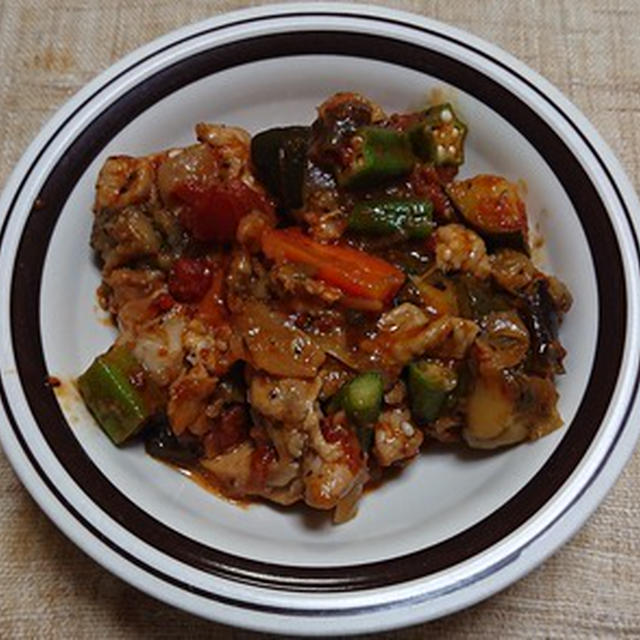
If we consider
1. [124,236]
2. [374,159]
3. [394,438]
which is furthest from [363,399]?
[124,236]

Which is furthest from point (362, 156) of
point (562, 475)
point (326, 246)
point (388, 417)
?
point (562, 475)

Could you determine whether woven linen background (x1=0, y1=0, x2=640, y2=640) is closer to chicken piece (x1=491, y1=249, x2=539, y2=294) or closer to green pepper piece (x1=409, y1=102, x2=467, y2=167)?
chicken piece (x1=491, y1=249, x2=539, y2=294)

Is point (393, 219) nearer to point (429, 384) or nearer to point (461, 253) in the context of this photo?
point (461, 253)

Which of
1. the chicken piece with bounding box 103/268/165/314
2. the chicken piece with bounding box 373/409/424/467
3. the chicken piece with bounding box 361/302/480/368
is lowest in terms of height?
the chicken piece with bounding box 373/409/424/467

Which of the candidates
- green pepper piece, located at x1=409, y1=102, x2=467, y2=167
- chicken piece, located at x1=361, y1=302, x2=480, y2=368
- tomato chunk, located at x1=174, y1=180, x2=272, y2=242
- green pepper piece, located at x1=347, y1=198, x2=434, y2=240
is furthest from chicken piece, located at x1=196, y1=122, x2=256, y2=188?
chicken piece, located at x1=361, y1=302, x2=480, y2=368

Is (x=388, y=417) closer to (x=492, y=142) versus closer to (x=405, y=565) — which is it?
(x=405, y=565)

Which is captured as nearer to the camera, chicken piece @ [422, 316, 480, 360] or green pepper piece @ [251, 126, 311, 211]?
chicken piece @ [422, 316, 480, 360]

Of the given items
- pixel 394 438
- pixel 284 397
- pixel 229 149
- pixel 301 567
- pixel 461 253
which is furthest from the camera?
pixel 229 149

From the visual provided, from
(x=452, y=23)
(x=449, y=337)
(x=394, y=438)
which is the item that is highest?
(x=452, y=23)

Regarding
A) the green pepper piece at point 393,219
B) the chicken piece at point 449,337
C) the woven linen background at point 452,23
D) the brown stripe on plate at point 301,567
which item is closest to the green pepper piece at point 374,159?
the green pepper piece at point 393,219
